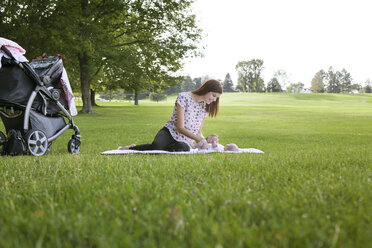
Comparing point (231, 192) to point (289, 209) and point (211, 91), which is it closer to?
point (289, 209)

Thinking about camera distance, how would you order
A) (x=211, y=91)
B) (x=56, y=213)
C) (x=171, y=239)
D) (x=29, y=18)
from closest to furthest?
(x=171, y=239) < (x=56, y=213) < (x=211, y=91) < (x=29, y=18)

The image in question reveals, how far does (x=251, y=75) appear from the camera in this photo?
393 feet

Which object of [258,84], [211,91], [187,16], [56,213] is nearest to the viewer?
[56,213]

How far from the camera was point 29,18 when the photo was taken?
53.7 feet

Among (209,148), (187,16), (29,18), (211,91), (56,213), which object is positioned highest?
(187,16)

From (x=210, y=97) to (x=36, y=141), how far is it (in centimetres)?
328

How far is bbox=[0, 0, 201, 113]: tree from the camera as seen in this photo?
1622cm

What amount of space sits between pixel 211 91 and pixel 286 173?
3.03m

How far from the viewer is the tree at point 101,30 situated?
1622cm

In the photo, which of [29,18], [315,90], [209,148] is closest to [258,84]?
[315,90]

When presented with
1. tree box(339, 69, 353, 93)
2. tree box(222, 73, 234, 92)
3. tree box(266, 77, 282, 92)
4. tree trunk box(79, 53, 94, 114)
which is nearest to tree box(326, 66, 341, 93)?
tree box(339, 69, 353, 93)

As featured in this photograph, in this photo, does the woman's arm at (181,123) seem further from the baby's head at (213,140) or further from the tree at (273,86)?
the tree at (273,86)

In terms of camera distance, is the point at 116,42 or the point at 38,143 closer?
the point at 38,143

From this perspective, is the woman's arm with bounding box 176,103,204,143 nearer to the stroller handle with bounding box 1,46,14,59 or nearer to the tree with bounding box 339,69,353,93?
the stroller handle with bounding box 1,46,14,59
